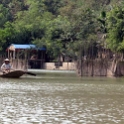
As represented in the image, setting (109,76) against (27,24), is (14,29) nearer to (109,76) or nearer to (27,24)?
(27,24)

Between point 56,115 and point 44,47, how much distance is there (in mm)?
44359

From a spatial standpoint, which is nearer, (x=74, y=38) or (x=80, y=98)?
(x=80, y=98)

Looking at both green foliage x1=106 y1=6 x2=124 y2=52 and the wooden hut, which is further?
the wooden hut

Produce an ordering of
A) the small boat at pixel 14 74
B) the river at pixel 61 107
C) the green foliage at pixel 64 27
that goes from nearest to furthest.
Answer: the river at pixel 61 107, the small boat at pixel 14 74, the green foliage at pixel 64 27

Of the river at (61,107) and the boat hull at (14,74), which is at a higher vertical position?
the boat hull at (14,74)

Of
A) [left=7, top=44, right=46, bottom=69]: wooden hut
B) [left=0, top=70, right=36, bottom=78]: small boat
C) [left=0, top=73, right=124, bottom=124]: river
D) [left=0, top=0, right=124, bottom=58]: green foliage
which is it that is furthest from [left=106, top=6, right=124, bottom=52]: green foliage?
[left=0, top=73, right=124, bottom=124]: river

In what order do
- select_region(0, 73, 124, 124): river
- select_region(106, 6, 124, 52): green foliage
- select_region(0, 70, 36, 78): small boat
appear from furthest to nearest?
select_region(106, 6, 124, 52): green foliage, select_region(0, 70, 36, 78): small boat, select_region(0, 73, 124, 124): river

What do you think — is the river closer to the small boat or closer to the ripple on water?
the ripple on water

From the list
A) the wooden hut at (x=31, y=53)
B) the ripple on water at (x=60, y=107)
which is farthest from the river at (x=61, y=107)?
the wooden hut at (x=31, y=53)

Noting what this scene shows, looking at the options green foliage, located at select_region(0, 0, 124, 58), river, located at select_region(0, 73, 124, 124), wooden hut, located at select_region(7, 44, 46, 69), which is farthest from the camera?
wooden hut, located at select_region(7, 44, 46, 69)

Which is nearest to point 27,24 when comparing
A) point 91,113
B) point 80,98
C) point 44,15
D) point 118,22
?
point 44,15

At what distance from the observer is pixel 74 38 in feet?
180

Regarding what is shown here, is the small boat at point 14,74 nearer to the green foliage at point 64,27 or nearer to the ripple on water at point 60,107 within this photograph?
the green foliage at point 64,27

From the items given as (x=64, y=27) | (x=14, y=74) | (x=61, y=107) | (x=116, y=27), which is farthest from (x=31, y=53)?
(x=61, y=107)
